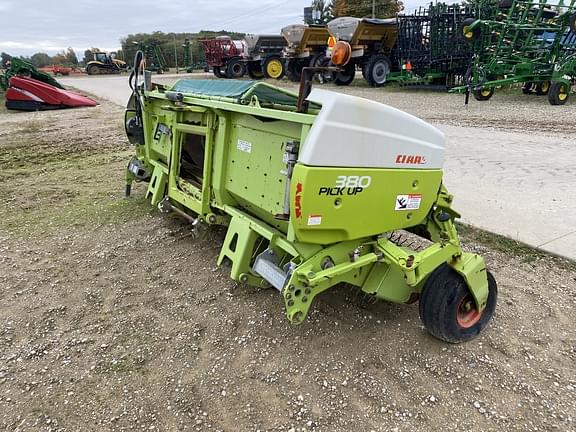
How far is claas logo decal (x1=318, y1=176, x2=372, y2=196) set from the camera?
212cm

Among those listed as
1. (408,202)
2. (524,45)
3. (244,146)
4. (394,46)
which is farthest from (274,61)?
(408,202)

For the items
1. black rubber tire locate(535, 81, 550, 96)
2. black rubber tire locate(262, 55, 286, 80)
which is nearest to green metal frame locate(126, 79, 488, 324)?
black rubber tire locate(535, 81, 550, 96)

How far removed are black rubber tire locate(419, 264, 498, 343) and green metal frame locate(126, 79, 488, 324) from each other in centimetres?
5

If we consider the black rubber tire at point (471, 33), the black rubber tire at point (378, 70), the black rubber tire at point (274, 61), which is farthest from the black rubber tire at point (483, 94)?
the black rubber tire at point (274, 61)

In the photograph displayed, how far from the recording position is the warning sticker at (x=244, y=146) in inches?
114

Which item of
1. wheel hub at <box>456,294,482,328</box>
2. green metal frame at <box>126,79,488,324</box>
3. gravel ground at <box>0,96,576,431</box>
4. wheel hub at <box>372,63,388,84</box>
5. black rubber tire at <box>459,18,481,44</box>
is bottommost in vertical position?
gravel ground at <box>0,96,576,431</box>

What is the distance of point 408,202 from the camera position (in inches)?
95.7

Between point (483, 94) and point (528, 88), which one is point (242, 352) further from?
point (528, 88)

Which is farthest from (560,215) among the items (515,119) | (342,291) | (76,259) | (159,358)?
(515,119)

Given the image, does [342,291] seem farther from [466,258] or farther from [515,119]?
[515,119]

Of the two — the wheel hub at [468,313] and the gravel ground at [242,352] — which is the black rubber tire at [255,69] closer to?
the gravel ground at [242,352]

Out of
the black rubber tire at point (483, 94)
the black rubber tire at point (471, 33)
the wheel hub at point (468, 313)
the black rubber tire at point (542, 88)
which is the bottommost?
the wheel hub at point (468, 313)

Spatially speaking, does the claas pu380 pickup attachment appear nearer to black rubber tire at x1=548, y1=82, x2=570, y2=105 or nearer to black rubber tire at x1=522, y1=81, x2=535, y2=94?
black rubber tire at x1=548, y1=82, x2=570, y2=105

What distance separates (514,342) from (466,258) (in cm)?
58
